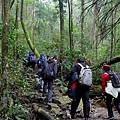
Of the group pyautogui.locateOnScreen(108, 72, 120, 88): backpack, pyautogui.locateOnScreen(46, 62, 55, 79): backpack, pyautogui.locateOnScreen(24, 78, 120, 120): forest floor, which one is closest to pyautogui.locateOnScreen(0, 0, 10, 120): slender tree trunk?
pyautogui.locateOnScreen(24, 78, 120, 120): forest floor

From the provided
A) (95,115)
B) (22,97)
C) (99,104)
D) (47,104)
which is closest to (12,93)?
(22,97)

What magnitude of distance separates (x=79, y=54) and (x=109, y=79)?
6.81 m

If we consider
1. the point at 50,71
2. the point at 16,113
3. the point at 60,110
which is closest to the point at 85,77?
the point at 60,110

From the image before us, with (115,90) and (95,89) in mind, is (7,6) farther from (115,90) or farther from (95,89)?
(95,89)

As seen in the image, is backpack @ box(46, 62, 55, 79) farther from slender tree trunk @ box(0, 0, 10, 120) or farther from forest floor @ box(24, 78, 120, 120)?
slender tree trunk @ box(0, 0, 10, 120)

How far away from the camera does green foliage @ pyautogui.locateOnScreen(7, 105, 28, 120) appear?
21.2ft

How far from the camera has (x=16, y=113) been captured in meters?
6.62

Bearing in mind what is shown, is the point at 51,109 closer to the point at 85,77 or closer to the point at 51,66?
the point at 51,66

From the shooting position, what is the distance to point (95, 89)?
1094 centimetres

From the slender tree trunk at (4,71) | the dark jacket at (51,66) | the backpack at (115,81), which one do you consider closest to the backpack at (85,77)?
the backpack at (115,81)

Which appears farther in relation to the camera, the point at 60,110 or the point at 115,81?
the point at 60,110

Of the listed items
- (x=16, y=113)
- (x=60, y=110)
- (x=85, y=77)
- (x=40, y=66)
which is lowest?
(x=60, y=110)

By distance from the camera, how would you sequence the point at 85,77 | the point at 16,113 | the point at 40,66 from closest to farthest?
1. the point at 16,113
2. the point at 85,77
3. the point at 40,66

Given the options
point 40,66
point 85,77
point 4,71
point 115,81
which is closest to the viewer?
point 4,71
